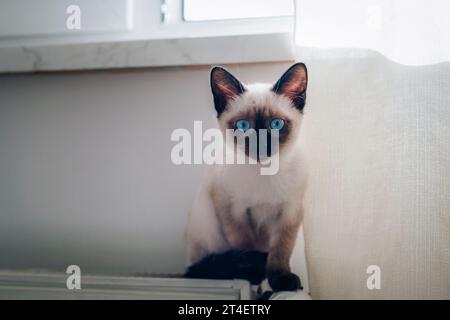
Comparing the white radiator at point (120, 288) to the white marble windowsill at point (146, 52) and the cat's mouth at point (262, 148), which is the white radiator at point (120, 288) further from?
the white marble windowsill at point (146, 52)

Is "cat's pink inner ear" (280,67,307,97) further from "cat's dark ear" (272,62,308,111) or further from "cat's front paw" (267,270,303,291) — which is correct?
"cat's front paw" (267,270,303,291)

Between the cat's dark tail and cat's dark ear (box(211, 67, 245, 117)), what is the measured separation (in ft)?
0.90

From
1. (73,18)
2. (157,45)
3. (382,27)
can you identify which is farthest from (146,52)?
(382,27)

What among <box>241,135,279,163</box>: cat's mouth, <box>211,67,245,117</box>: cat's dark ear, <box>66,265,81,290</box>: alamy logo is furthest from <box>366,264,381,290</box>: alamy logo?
<box>66,265,81,290</box>: alamy logo

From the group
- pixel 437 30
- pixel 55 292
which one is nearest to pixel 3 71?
pixel 55 292

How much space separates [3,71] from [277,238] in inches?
27.8

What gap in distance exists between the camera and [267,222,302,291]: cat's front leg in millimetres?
740

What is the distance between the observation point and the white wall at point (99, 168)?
0.92 m

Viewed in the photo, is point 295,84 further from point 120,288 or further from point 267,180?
point 120,288

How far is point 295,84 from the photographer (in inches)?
29.2

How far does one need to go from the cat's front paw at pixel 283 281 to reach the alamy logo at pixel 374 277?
118 mm

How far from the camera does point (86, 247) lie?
3.04ft

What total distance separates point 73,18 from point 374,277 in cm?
82

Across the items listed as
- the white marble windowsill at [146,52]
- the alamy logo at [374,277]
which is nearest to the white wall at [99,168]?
the white marble windowsill at [146,52]
